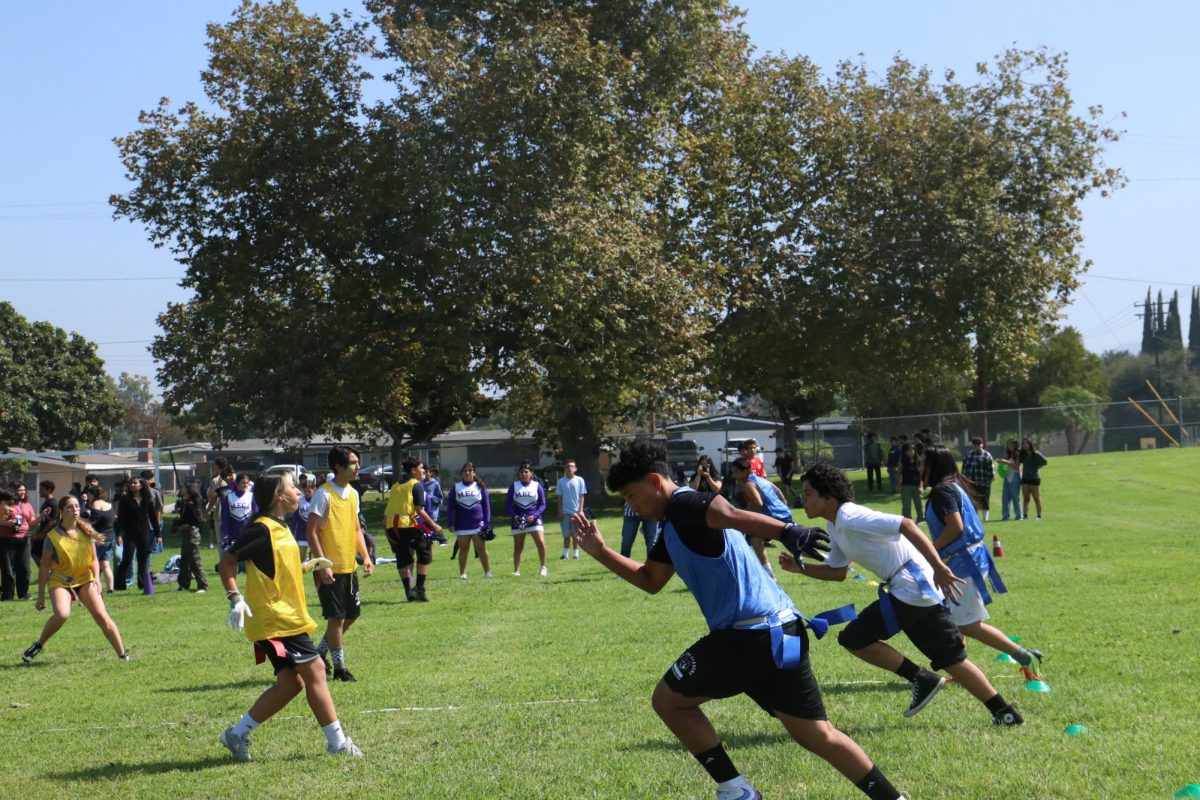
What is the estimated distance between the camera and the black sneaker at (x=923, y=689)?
7282 mm

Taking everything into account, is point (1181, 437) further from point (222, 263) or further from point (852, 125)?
point (222, 263)

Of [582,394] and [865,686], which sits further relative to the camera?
[582,394]

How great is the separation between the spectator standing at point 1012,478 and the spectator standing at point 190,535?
16.6m

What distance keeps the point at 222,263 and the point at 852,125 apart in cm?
2078

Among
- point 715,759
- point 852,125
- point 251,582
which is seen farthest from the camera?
point 852,125

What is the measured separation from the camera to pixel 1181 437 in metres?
46.0

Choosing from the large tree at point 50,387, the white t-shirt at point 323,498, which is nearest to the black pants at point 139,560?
the white t-shirt at point 323,498

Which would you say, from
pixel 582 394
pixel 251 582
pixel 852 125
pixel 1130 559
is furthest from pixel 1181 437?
pixel 251 582

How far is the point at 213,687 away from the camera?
33.3ft

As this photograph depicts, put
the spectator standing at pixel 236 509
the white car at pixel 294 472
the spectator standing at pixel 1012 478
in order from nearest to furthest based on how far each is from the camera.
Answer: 1. the white car at pixel 294 472
2. the spectator standing at pixel 236 509
3. the spectator standing at pixel 1012 478

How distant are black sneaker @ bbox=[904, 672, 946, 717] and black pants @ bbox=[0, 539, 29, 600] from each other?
16.7m

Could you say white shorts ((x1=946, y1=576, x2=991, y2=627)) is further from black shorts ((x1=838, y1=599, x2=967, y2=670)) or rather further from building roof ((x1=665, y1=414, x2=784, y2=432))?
building roof ((x1=665, y1=414, x2=784, y2=432))

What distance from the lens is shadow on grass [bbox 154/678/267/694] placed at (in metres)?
10.0

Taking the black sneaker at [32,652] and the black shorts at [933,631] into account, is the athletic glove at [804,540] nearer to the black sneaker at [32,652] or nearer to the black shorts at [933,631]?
the black shorts at [933,631]
